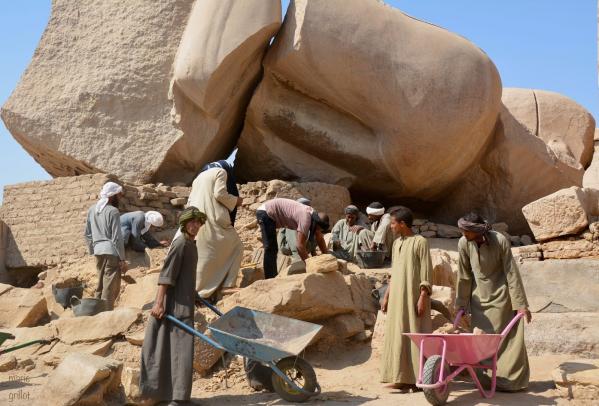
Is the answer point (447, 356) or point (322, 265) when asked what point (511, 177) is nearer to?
point (322, 265)

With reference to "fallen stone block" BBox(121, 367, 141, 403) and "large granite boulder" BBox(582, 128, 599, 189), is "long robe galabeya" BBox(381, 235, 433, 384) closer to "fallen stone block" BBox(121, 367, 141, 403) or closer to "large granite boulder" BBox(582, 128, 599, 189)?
"fallen stone block" BBox(121, 367, 141, 403)

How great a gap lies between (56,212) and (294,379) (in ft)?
17.5

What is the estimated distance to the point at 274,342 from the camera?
4.46 metres

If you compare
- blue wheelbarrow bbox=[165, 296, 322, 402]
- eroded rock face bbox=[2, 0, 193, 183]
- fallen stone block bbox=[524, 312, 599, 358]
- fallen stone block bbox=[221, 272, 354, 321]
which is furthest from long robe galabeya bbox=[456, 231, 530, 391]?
eroded rock face bbox=[2, 0, 193, 183]

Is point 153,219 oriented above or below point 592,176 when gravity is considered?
below

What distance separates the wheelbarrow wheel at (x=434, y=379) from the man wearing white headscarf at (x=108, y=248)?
298 centimetres

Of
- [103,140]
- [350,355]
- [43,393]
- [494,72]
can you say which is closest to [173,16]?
[103,140]

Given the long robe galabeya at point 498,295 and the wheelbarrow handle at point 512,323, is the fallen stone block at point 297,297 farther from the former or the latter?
the wheelbarrow handle at point 512,323

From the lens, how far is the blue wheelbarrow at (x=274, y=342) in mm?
4191

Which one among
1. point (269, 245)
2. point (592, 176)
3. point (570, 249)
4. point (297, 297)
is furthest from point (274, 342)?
point (592, 176)

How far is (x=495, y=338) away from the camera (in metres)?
4.19

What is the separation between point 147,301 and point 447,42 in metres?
6.23

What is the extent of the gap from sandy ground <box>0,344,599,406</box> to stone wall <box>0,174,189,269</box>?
11.5ft

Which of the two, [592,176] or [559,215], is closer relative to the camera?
[559,215]
